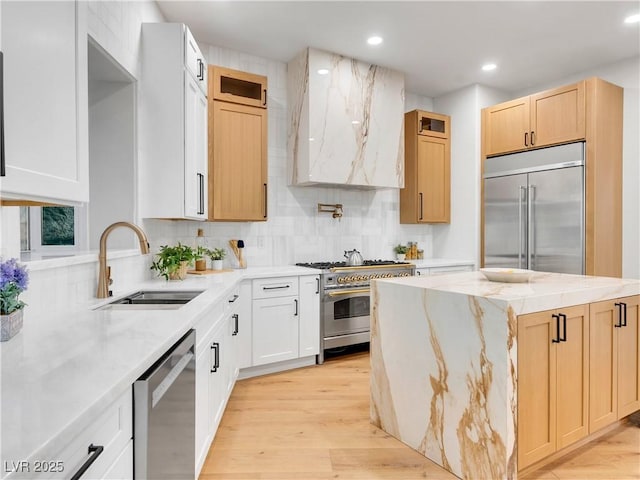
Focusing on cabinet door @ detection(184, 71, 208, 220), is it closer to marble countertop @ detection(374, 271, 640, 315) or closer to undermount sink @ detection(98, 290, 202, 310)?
undermount sink @ detection(98, 290, 202, 310)

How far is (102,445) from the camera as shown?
3.02 feet

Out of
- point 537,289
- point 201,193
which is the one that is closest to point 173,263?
point 201,193

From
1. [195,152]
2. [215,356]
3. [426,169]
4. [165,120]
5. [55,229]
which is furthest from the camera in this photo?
[426,169]

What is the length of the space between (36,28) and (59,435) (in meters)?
1.07

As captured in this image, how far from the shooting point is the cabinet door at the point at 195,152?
280cm

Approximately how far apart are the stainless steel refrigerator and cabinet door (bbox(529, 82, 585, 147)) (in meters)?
0.11

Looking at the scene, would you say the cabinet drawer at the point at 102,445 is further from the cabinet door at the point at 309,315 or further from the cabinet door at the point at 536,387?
the cabinet door at the point at 309,315

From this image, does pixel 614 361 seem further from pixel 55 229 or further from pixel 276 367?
pixel 55 229

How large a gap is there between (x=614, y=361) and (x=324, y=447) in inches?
66.7

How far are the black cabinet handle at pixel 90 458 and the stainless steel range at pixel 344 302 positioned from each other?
113 inches

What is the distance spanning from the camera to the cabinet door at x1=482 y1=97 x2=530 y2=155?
4.37 metres

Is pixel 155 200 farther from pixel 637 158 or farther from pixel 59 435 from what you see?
pixel 637 158

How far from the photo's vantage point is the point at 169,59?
109 inches

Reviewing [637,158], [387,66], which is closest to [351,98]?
[387,66]
